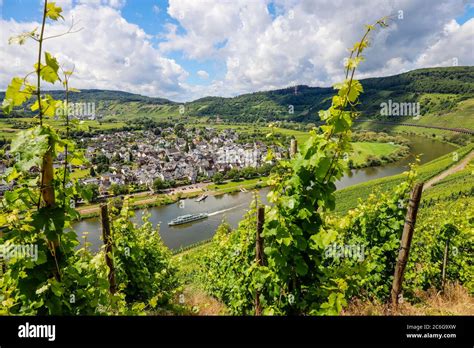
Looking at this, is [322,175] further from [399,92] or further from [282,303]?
[399,92]

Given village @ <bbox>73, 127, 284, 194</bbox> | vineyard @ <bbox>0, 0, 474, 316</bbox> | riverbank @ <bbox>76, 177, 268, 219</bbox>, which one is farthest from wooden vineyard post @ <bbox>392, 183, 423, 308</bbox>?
village @ <bbox>73, 127, 284, 194</bbox>

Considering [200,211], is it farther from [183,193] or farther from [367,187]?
[367,187]

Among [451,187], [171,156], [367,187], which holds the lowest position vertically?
[367,187]

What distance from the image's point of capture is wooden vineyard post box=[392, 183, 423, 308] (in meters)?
4.48

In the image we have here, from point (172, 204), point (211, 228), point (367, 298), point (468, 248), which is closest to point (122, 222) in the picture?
point (367, 298)

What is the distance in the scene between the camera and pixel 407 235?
4680 mm

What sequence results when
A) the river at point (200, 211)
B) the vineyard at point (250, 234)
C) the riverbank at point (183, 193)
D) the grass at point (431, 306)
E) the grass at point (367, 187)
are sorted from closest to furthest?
the vineyard at point (250, 234)
the grass at point (431, 306)
the river at point (200, 211)
the grass at point (367, 187)
the riverbank at point (183, 193)

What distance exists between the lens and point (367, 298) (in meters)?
5.78

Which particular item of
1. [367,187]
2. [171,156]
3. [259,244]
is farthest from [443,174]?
[171,156]

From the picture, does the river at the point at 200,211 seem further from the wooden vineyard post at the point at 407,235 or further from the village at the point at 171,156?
the wooden vineyard post at the point at 407,235

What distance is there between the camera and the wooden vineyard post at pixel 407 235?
4.48 meters

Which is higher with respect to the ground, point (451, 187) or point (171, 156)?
point (171, 156)

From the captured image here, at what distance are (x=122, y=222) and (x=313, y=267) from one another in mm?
4178

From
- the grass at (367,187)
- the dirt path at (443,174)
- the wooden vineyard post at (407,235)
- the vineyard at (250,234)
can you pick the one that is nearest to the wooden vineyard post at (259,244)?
the vineyard at (250,234)
